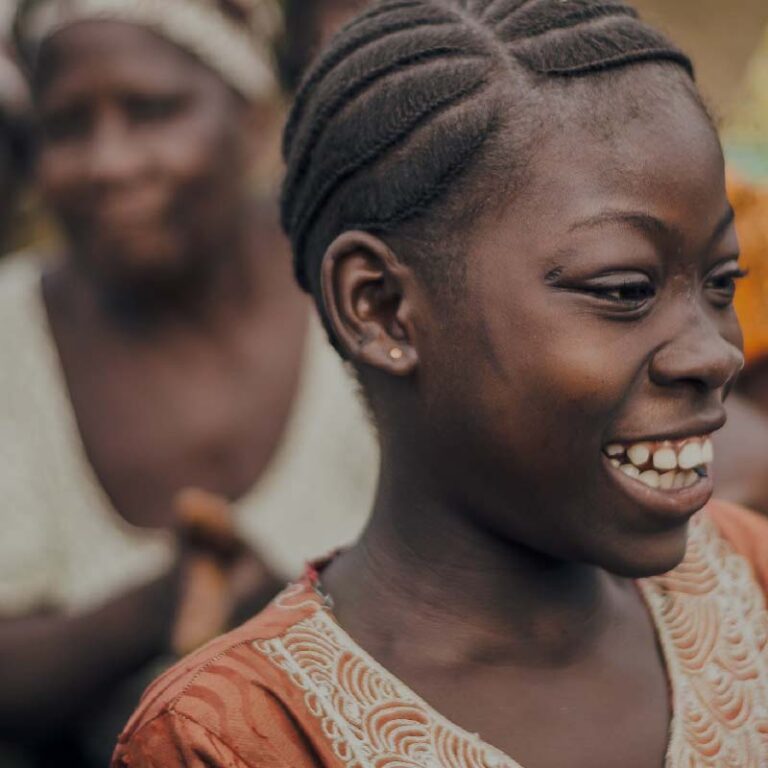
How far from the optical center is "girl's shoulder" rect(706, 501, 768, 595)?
6.95 feet

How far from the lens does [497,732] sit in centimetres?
180

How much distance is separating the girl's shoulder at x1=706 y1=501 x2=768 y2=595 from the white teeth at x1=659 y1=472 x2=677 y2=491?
40cm

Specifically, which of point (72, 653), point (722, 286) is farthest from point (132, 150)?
point (722, 286)

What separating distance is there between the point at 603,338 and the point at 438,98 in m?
0.36

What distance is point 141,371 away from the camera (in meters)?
3.64

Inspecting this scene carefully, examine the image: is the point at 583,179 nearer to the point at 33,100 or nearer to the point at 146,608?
the point at 146,608

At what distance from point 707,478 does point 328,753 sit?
22.3 inches

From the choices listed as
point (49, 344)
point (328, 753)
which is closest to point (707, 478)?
point (328, 753)

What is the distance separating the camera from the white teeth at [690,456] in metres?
1.77

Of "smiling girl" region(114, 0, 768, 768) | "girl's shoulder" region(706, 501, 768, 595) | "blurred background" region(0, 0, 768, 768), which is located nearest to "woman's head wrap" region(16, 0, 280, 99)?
"blurred background" region(0, 0, 768, 768)

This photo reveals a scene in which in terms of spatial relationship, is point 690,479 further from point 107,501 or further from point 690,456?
point 107,501

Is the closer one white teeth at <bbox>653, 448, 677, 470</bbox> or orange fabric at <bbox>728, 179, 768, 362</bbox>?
white teeth at <bbox>653, 448, 677, 470</bbox>

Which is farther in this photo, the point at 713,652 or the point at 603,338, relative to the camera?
the point at 713,652

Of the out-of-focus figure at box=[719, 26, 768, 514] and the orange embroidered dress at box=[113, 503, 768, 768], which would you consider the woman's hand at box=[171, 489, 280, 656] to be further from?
the out-of-focus figure at box=[719, 26, 768, 514]
